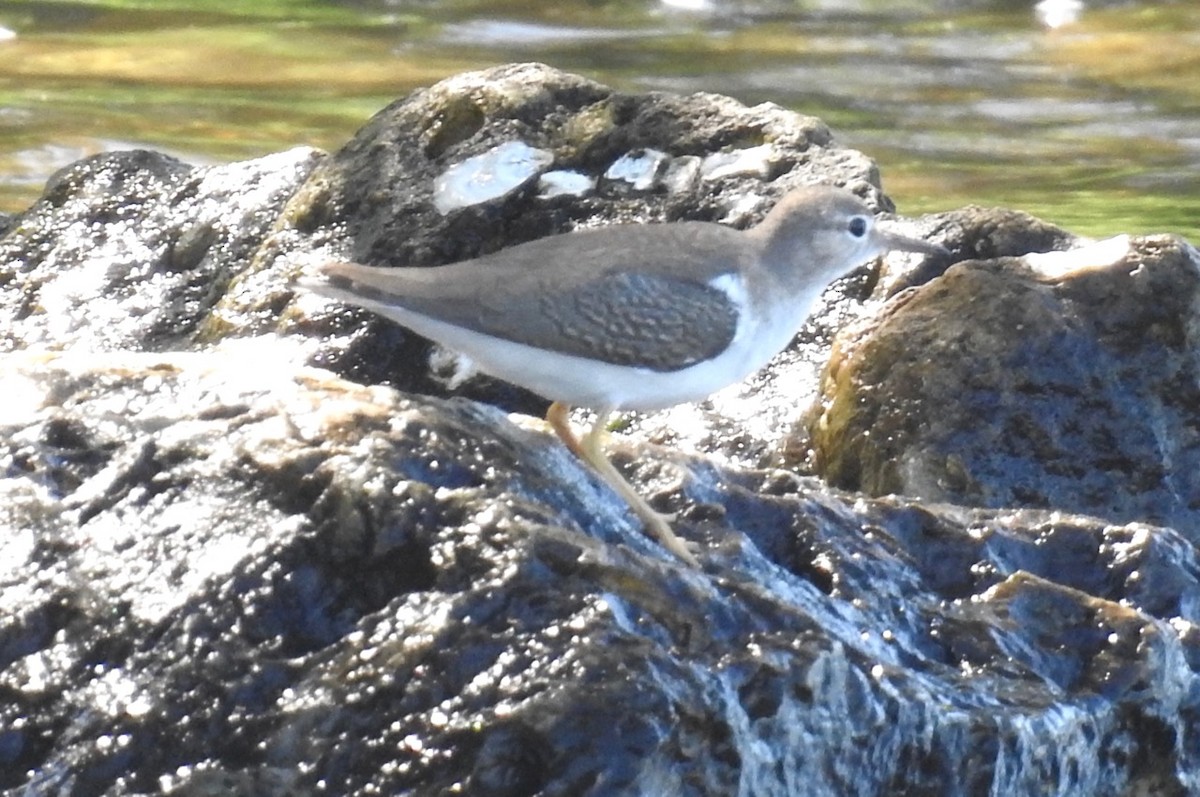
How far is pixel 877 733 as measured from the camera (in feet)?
13.8

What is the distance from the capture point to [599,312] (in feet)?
17.6

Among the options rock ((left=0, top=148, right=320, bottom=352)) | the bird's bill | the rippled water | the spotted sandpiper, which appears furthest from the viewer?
the rippled water

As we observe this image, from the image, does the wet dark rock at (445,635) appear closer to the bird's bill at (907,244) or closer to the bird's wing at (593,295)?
the bird's wing at (593,295)

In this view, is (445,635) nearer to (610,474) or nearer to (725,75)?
(610,474)

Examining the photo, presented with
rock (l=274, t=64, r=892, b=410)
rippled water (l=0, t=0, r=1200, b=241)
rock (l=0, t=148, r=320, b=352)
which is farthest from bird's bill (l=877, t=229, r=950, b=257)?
rippled water (l=0, t=0, r=1200, b=241)

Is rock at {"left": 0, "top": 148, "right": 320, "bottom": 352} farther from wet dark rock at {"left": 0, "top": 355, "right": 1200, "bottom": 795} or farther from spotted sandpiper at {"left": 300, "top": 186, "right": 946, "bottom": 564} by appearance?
wet dark rock at {"left": 0, "top": 355, "right": 1200, "bottom": 795}

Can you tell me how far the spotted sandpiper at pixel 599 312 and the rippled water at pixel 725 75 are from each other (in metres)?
6.18

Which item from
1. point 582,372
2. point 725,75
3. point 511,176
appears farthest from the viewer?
point 725,75

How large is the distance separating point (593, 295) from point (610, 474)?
0.61m

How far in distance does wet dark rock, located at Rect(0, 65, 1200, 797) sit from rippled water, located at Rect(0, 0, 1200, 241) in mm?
4941

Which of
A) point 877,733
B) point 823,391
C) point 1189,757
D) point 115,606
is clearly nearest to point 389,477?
point 115,606

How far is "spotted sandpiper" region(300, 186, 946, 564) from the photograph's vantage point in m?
5.20

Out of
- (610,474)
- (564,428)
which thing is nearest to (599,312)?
(564,428)

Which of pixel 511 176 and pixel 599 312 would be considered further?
pixel 511 176
